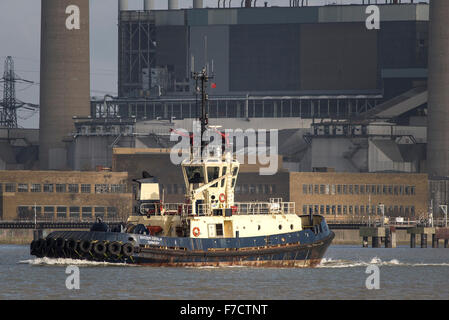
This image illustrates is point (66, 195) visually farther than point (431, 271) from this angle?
Yes

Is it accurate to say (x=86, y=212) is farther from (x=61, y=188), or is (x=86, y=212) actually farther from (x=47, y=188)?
(x=47, y=188)

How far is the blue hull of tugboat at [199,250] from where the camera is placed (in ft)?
269

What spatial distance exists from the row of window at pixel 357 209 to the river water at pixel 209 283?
303 feet

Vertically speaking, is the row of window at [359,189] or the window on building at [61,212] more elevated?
the row of window at [359,189]

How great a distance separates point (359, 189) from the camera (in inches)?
7367

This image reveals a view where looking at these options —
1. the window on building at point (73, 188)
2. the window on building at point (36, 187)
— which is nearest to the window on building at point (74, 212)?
the window on building at point (73, 188)

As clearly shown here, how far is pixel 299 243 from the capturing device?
87.6m

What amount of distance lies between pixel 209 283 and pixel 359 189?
114171mm

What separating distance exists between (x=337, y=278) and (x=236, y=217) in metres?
7.86

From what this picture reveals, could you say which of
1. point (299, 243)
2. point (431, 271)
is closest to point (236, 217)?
point (299, 243)

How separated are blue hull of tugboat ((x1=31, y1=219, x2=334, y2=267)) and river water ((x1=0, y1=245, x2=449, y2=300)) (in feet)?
2.30

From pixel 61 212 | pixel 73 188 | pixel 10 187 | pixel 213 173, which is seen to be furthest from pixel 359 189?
pixel 213 173

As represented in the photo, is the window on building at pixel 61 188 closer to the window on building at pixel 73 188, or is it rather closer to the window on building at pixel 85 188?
the window on building at pixel 73 188
